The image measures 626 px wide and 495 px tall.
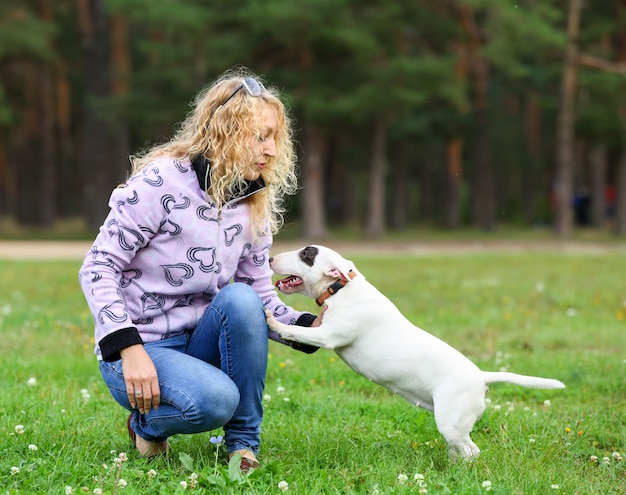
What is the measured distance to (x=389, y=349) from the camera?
3568mm

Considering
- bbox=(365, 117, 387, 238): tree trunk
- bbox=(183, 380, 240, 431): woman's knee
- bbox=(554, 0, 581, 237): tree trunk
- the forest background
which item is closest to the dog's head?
bbox=(183, 380, 240, 431): woman's knee

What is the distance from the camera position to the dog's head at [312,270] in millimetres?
3635

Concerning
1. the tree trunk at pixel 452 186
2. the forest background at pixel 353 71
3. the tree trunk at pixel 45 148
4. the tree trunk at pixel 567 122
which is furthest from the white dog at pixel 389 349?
the tree trunk at pixel 45 148

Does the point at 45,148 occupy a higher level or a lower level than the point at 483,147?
lower

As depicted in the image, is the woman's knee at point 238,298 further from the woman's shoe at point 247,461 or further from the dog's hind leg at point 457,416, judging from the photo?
the dog's hind leg at point 457,416

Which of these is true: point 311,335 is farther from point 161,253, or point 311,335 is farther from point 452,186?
point 452,186

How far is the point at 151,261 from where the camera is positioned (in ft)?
11.4

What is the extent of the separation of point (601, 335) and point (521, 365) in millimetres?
1493

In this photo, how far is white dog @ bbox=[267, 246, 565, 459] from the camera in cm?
348

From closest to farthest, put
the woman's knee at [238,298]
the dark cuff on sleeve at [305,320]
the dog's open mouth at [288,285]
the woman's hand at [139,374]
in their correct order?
1. the woman's hand at [139,374]
2. the woman's knee at [238,298]
3. the dog's open mouth at [288,285]
4. the dark cuff on sleeve at [305,320]

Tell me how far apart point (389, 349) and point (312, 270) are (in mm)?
473

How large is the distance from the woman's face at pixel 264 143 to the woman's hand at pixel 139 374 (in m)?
0.89

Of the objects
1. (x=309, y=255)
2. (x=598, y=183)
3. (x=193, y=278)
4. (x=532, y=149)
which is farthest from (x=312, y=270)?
(x=532, y=149)

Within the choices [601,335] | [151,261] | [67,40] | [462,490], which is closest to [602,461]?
[462,490]
